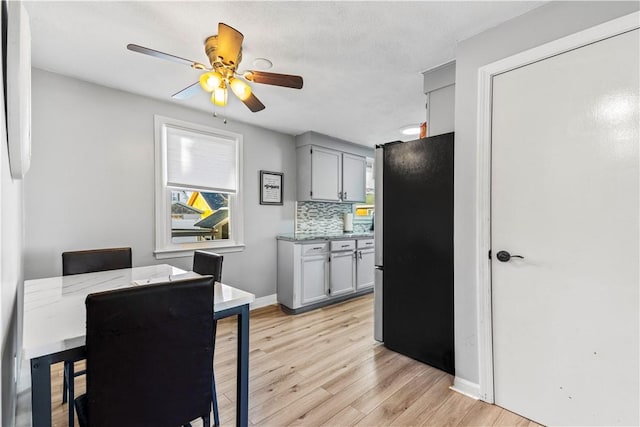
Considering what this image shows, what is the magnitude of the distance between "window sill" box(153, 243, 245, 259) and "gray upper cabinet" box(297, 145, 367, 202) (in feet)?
3.89

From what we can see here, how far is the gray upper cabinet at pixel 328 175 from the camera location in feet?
13.5

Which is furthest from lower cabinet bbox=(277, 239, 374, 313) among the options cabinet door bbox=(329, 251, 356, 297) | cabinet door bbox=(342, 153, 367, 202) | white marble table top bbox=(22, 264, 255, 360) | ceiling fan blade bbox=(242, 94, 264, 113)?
ceiling fan blade bbox=(242, 94, 264, 113)

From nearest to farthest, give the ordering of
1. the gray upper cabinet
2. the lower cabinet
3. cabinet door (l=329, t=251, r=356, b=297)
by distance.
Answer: the lower cabinet
cabinet door (l=329, t=251, r=356, b=297)
the gray upper cabinet

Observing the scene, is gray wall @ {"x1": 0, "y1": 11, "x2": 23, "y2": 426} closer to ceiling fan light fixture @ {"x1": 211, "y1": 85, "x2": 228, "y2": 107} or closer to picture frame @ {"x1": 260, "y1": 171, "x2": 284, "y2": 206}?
ceiling fan light fixture @ {"x1": 211, "y1": 85, "x2": 228, "y2": 107}

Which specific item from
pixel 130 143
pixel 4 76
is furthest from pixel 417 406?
pixel 130 143

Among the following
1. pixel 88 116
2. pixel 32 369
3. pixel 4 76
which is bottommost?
pixel 32 369

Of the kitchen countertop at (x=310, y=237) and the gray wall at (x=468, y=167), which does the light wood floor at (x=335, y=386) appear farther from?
the kitchen countertop at (x=310, y=237)

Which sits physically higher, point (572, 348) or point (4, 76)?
point (4, 76)

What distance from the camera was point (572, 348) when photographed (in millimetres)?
1591

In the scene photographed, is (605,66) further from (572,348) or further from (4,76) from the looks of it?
(4,76)

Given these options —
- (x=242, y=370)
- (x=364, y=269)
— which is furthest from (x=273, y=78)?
(x=364, y=269)

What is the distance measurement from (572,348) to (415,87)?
2.17 metres

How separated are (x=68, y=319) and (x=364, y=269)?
3.60 metres

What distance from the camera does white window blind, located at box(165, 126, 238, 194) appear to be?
3094 millimetres
